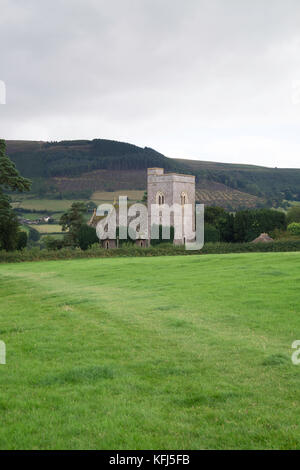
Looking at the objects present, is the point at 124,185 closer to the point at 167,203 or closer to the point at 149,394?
the point at 167,203

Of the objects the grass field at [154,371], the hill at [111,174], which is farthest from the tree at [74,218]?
the hill at [111,174]

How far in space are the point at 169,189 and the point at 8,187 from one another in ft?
128

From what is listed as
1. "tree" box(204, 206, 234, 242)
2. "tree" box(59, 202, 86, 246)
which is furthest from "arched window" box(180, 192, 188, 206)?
"tree" box(59, 202, 86, 246)

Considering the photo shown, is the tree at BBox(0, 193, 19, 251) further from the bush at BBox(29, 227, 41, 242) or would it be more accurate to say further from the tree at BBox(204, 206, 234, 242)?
the bush at BBox(29, 227, 41, 242)

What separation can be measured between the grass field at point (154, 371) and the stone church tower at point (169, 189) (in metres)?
59.2

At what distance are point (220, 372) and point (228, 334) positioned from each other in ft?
9.71

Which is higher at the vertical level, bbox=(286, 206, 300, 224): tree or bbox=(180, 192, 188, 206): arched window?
bbox=(180, 192, 188, 206): arched window

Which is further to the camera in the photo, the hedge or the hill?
the hill

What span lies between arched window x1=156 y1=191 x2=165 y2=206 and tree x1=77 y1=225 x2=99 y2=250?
13606mm

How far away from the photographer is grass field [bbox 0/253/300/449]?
5.93 meters

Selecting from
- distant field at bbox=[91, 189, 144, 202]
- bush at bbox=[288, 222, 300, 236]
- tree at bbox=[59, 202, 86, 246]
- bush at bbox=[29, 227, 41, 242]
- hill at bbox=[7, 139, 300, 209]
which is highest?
hill at bbox=[7, 139, 300, 209]

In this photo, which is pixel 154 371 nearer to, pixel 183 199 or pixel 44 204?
pixel 183 199

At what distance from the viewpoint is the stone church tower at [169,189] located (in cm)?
7669

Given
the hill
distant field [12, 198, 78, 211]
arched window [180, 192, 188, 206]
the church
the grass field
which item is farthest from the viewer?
the hill
